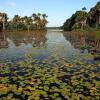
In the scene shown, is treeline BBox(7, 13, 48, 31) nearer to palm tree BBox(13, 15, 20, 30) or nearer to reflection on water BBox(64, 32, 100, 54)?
palm tree BBox(13, 15, 20, 30)

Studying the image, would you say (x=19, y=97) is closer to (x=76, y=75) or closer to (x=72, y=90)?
(x=72, y=90)

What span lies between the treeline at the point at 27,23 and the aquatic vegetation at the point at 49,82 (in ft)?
357

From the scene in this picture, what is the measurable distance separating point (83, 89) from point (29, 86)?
87.4 inches

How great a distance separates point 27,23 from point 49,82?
12100 cm

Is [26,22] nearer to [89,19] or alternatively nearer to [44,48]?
[89,19]

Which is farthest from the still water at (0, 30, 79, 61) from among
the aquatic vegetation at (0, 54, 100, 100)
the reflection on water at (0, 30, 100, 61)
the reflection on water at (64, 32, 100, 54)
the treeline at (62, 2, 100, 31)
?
the treeline at (62, 2, 100, 31)

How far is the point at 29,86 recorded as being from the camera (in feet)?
30.6

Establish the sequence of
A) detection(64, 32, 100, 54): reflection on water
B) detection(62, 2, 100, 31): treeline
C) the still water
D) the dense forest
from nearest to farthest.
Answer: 1. the still water
2. detection(64, 32, 100, 54): reflection on water
3. detection(62, 2, 100, 31): treeline
4. the dense forest

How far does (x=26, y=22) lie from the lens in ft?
424

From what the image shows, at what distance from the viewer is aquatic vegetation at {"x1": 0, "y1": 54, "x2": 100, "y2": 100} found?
8.43 m

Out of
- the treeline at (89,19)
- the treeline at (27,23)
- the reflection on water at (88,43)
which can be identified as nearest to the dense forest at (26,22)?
the treeline at (27,23)

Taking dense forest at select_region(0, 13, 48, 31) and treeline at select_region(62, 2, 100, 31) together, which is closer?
treeline at select_region(62, 2, 100, 31)

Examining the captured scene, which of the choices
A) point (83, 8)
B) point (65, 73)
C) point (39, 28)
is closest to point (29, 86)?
point (65, 73)

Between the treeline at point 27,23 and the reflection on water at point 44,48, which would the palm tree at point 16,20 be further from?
the reflection on water at point 44,48
